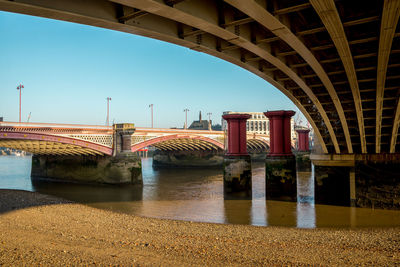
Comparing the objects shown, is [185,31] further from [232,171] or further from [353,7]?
[232,171]

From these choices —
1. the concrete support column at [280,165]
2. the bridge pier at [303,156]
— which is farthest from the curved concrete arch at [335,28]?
the bridge pier at [303,156]

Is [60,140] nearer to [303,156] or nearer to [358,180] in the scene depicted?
[358,180]

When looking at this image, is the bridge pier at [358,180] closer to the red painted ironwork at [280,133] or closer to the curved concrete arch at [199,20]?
the red painted ironwork at [280,133]

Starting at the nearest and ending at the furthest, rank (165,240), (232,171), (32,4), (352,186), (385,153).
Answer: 1. (32,4)
2. (165,240)
3. (385,153)
4. (352,186)
5. (232,171)

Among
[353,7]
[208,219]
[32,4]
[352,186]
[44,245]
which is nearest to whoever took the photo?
[32,4]

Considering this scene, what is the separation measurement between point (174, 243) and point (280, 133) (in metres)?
10.9

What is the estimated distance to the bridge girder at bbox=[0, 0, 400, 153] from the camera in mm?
5703

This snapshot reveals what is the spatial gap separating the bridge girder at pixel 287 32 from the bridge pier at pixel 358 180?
3.82 ft

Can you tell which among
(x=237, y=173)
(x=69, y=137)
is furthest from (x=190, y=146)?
(x=237, y=173)

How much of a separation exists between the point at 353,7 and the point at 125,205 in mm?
→ 13252

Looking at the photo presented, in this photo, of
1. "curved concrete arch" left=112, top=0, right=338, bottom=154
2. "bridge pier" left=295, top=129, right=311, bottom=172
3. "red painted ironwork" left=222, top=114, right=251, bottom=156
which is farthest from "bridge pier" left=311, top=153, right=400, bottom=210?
"bridge pier" left=295, top=129, right=311, bottom=172

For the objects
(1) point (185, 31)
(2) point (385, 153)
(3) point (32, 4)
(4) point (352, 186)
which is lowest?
(4) point (352, 186)

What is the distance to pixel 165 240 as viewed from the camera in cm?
857

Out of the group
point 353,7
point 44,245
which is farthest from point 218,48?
point 44,245
